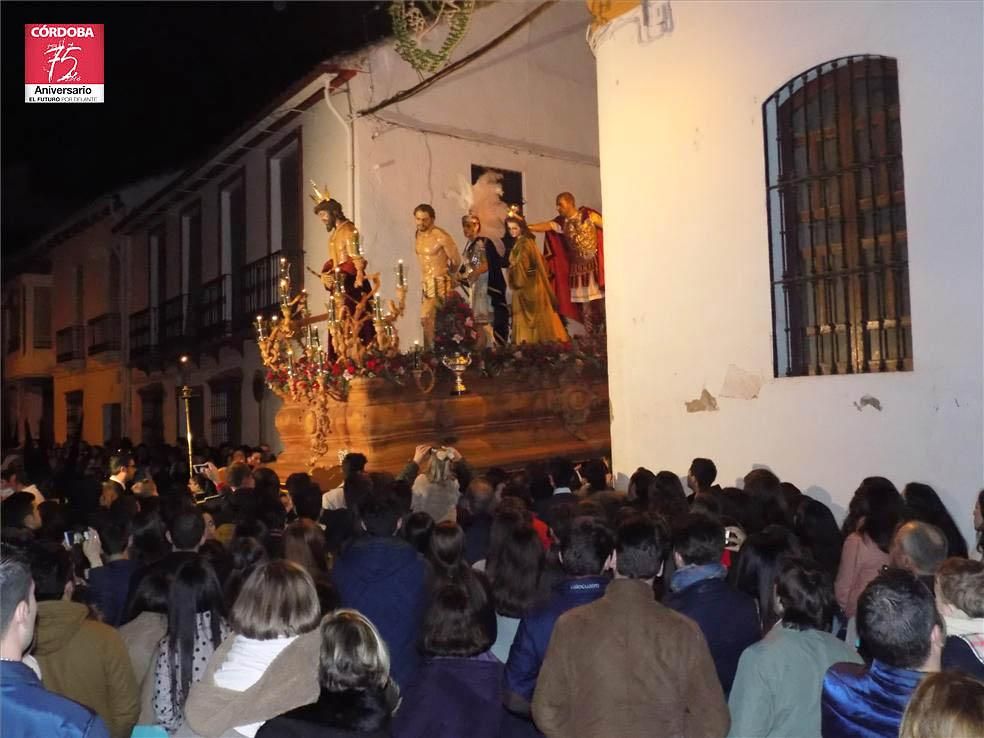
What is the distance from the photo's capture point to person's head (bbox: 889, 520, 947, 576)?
4.07 meters

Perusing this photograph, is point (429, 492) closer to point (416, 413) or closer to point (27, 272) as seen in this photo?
point (416, 413)

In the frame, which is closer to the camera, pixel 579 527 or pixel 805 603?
pixel 805 603

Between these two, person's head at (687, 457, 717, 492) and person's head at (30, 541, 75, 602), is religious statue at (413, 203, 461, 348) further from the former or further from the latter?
person's head at (30, 541, 75, 602)

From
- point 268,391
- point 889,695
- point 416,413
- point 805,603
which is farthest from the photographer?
point 268,391

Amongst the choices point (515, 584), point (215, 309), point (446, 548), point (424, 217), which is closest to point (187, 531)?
point (446, 548)

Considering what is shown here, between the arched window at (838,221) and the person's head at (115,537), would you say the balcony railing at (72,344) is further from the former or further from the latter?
the person's head at (115,537)

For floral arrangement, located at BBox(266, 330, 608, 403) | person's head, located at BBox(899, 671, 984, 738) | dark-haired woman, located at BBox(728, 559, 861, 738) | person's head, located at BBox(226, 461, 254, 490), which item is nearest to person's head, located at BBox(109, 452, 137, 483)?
person's head, located at BBox(226, 461, 254, 490)

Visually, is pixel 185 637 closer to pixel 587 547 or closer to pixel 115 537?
pixel 587 547

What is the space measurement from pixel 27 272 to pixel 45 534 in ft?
94.7

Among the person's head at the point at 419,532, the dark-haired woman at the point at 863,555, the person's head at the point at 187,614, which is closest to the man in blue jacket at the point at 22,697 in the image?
the person's head at the point at 187,614

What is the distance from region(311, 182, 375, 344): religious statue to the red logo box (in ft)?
17.7

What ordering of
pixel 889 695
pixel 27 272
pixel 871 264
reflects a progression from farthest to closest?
pixel 27 272 → pixel 871 264 → pixel 889 695

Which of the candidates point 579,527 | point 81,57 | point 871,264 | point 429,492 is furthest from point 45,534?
point 871,264

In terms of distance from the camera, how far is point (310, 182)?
1758cm
